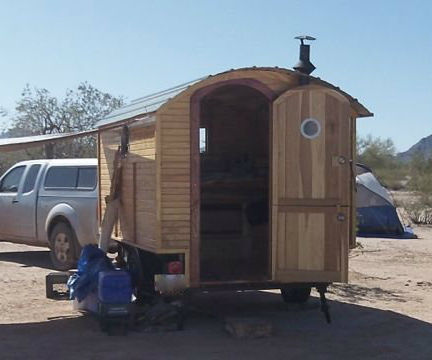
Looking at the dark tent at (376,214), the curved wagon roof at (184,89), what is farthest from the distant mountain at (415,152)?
the curved wagon roof at (184,89)

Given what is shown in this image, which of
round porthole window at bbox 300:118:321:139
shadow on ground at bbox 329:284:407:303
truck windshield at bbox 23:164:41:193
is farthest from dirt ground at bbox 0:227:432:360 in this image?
round porthole window at bbox 300:118:321:139

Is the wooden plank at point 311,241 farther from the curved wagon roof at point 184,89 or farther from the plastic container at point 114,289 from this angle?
the plastic container at point 114,289

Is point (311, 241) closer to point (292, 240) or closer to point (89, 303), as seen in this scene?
point (292, 240)

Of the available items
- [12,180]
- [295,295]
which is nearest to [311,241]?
[295,295]

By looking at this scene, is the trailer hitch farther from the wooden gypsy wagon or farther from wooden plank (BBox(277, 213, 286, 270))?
wooden plank (BBox(277, 213, 286, 270))

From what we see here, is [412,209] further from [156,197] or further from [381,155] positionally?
[381,155]

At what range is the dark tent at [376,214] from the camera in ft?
73.4

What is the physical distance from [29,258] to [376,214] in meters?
10.2

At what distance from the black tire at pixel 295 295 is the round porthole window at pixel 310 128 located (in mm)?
2379

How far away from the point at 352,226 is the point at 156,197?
8.40 ft

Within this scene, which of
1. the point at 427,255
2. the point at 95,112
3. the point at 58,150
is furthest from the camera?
the point at 95,112

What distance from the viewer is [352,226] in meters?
10.1

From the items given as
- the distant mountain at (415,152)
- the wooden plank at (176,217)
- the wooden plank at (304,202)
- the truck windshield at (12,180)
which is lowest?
the wooden plank at (176,217)

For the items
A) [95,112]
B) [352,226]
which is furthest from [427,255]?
[95,112]
